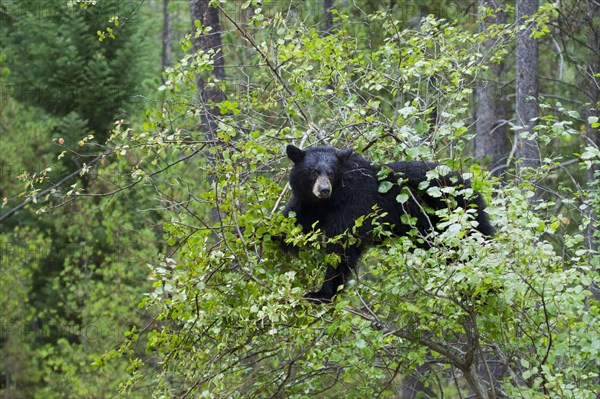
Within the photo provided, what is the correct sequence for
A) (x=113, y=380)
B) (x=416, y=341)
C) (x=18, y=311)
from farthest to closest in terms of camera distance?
(x=18, y=311)
(x=113, y=380)
(x=416, y=341)

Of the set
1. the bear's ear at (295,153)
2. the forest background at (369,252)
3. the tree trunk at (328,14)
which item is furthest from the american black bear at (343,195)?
the tree trunk at (328,14)

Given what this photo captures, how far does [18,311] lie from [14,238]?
1537mm

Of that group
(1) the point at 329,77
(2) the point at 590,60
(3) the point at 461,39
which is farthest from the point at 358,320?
(2) the point at 590,60

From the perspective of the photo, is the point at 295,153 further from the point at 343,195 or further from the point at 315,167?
the point at 343,195

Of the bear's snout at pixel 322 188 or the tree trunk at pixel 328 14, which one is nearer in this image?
the bear's snout at pixel 322 188

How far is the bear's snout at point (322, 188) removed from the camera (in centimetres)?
606

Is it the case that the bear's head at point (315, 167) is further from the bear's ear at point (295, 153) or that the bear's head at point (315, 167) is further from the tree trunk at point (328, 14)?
the tree trunk at point (328, 14)

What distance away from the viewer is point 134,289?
52.5ft

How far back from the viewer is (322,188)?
19.9 feet

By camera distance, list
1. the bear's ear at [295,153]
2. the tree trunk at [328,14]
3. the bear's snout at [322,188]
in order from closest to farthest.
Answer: the bear's snout at [322,188] < the bear's ear at [295,153] < the tree trunk at [328,14]

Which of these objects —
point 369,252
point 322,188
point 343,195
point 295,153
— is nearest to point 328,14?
point 343,195

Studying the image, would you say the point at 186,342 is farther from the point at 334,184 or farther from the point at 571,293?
the point at 571,293

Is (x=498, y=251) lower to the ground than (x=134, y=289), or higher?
higher

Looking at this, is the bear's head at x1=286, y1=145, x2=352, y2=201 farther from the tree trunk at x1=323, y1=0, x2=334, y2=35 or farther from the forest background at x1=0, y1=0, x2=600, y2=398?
the tree trunk at x1=323, y1=0, x2=334, y2=35
